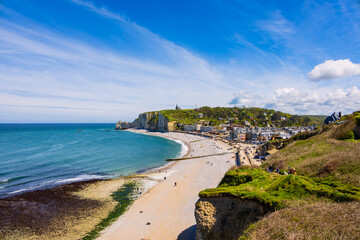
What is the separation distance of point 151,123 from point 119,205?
117617mm

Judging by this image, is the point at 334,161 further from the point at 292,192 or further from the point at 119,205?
the point at 119,205

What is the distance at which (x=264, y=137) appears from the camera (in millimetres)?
72500

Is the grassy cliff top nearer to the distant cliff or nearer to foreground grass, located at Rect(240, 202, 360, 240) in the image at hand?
foreground grass, located at Rect(240, 202, 360, 240)

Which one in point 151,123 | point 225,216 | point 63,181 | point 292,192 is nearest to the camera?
point 292,192

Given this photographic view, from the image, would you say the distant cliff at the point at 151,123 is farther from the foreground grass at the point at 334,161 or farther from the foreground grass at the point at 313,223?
the foreground grass at the point at 313,223

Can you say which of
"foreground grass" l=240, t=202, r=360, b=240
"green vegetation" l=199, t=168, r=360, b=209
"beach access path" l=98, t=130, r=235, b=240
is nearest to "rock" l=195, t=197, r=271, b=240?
"green vegetation" l=199, t=168, r=360, b=209

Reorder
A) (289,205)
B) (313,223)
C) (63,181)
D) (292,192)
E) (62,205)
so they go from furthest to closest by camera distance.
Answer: (63,181) < (62,205) < (292,192) < (289,205) < (313,223)

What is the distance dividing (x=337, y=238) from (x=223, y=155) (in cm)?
4676

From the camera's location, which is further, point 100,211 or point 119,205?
point 119,205

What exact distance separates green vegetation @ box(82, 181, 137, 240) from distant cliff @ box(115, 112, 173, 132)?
9528 cm

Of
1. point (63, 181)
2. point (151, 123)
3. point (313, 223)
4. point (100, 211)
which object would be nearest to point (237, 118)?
point (151, 123)

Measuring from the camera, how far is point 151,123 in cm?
13850

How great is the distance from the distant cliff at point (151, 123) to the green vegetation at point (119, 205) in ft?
313

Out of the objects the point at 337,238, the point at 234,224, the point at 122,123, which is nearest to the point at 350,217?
the point at 337,238
